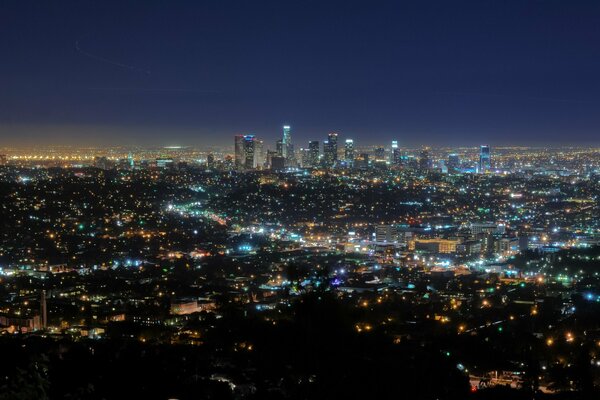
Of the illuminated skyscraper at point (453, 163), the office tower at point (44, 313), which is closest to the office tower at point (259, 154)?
the illuminated skyscraper at point (453, 163)

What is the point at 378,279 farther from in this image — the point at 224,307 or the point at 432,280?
the point at 224,307

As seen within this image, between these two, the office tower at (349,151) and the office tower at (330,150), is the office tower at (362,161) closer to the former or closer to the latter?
the office tower at (349,151)

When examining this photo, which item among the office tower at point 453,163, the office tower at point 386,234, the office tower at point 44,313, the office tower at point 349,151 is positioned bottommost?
the office tower at point 386,234

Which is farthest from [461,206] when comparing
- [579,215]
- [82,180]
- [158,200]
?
[82,180]

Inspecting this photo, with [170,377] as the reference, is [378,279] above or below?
below

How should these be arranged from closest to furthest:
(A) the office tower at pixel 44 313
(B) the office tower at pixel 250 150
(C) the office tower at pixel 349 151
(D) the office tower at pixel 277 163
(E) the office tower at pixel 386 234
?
(A) the office tower at pixel 44 313, (E) the office tower at pixel 386 234, (D) the office tower at pixel 277 163, (B) the office tower at pixel 250 150, (C) the office tower at pixel 349 151

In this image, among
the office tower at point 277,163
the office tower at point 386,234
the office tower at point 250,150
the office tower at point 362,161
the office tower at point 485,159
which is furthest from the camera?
the office tower at point 485,159
